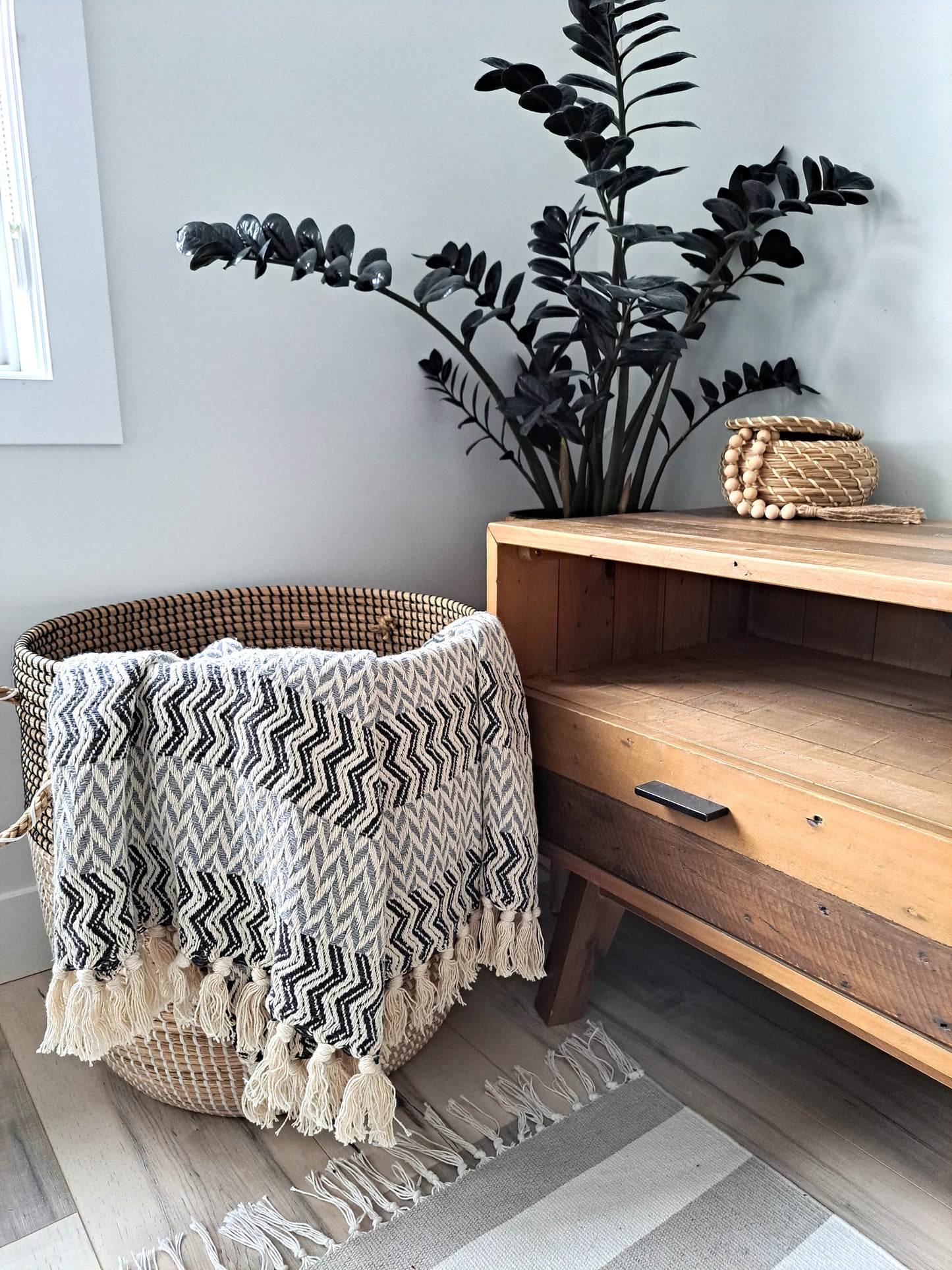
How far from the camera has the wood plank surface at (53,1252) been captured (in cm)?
77

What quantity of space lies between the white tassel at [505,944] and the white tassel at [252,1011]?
0.24 meters

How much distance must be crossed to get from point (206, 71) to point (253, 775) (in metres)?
0.92

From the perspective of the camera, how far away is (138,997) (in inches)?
30.5

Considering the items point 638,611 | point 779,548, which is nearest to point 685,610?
point 638,611

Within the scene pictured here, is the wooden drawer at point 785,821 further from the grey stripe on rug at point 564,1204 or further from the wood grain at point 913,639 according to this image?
the wood grain at point 913,639

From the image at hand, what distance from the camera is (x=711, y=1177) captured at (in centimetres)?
86

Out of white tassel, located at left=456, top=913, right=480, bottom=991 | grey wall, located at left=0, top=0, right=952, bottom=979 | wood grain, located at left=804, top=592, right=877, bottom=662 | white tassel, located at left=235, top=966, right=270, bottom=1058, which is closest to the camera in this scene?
white tassel, located at left=235, top=966, right=270, bottom=1058

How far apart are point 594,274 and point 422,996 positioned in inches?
31.3

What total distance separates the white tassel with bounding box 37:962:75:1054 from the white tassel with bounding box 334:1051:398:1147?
9.8 inches

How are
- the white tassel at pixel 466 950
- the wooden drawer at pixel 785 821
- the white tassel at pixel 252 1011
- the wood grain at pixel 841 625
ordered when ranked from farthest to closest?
the wood grain at pixel 841 625
the white tassel at pixel 466 950
the white tassel at pixel 252 1011
the wooden drawer at pixel 785 821

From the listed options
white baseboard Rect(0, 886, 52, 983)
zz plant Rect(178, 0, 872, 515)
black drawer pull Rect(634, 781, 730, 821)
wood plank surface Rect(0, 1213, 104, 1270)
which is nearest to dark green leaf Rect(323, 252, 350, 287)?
zz plant Rect(178, 0, 872, 515)

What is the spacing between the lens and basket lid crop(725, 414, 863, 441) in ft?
3.67

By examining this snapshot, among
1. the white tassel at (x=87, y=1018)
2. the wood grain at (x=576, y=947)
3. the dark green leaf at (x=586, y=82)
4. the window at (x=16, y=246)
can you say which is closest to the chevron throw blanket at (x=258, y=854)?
the white tassel at (x=87, y=1018)

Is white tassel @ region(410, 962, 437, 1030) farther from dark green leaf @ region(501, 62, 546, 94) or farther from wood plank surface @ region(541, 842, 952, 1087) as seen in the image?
dark green leaf @ region(501, 62, 546, 94)
